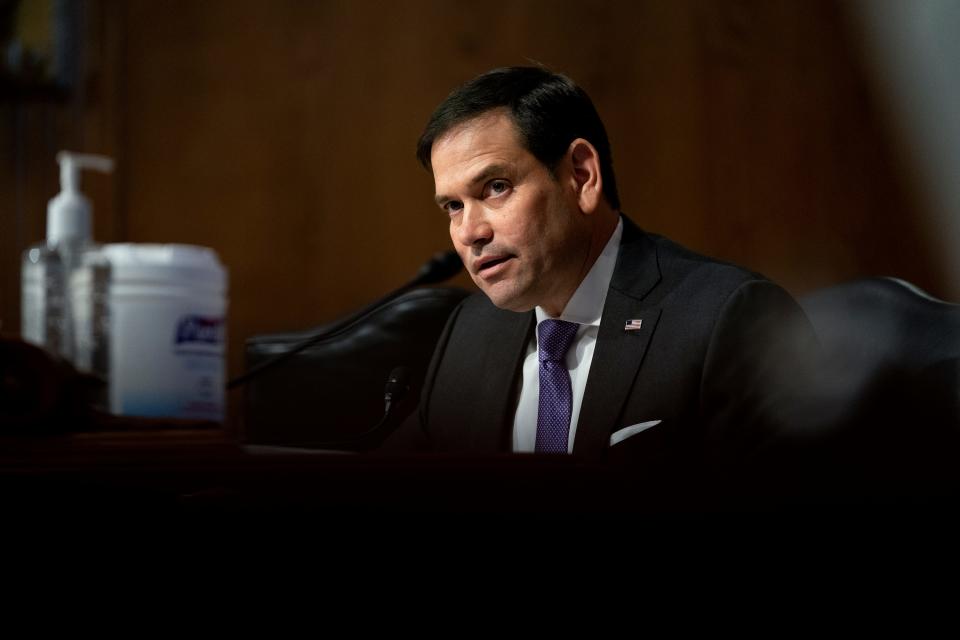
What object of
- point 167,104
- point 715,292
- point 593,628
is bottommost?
point 593,628

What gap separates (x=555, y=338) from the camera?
0.58m

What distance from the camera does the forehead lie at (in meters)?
0.54

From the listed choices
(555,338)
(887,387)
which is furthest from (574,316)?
(887,387)

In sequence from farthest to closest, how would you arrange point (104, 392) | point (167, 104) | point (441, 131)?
point (167, 104)
point (104, 392)
point (441, 131)

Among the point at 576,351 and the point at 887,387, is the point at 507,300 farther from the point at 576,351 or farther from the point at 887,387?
the point at 887,387

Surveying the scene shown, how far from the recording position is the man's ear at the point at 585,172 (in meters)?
0.55

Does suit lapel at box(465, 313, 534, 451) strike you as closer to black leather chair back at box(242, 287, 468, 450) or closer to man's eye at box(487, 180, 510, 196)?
man's eye at box(487, 180, 510, 196)

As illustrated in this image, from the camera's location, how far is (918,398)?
636 mm

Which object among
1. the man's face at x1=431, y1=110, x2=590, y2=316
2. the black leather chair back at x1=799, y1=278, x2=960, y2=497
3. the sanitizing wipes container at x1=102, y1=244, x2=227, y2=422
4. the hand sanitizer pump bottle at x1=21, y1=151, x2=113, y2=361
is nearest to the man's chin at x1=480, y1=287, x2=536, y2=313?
the man's face at x1=431, y1=110, x2=590, y2=316

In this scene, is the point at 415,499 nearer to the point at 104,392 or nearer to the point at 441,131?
the point at 441,131

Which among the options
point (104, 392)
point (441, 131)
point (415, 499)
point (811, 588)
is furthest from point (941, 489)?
point (104, 392)

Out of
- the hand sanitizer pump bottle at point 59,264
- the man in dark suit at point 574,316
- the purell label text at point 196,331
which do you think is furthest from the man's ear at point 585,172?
the hand sanitizer pump bottle at point 59,264

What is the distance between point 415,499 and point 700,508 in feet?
0.37

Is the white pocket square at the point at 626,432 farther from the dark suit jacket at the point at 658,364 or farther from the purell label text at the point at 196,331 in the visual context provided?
the purell label text at the point at 196,331
